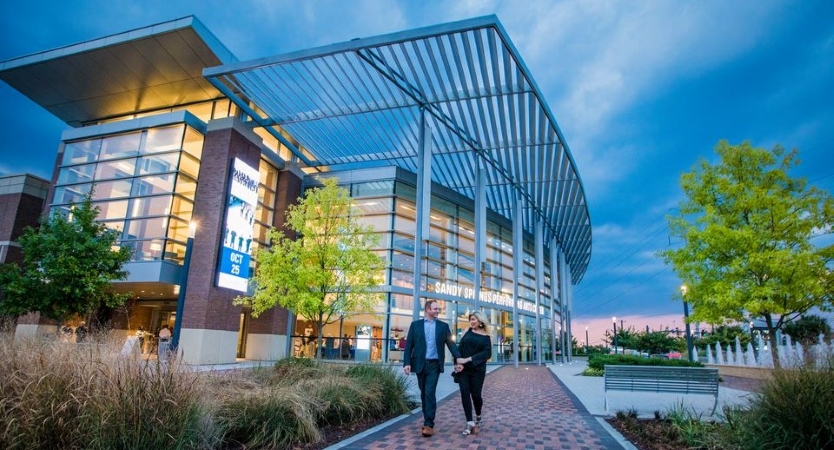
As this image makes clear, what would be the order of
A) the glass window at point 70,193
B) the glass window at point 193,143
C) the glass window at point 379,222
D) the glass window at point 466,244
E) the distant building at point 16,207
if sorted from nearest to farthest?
the glass window at point 193,143 → the glass window at point 70,193 → the glass window at point 379,222 → the distant building at point 16,207 → the glass window at point 466,244

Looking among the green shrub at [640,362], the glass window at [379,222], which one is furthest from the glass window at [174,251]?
the green shrub at [640,362]

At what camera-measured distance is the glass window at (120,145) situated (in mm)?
21938

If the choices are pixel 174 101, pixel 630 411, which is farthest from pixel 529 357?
pixel 174 101

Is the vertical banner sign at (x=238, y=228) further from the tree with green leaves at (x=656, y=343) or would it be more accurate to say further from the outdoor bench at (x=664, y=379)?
the tree with green leaves at (x=656, y=343)

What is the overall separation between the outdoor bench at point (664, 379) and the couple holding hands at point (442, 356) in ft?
9.83

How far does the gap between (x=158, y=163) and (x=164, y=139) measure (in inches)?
45.8

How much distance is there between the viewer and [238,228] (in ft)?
68.9

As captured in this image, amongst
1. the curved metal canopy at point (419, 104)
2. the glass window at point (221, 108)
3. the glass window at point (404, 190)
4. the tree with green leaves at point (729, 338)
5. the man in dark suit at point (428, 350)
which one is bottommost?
the man in dark suit at point (428, 350)

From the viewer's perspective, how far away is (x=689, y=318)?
14.2 m

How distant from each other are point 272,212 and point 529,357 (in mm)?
19473

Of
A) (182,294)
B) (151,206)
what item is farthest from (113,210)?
(182,294)

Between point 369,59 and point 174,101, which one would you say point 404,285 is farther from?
point 174,101

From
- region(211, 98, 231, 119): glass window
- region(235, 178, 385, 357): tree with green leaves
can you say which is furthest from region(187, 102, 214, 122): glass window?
region(235, 178, 385, 357): tree with green leaves

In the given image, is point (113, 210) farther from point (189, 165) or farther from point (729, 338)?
point (729, 338)
